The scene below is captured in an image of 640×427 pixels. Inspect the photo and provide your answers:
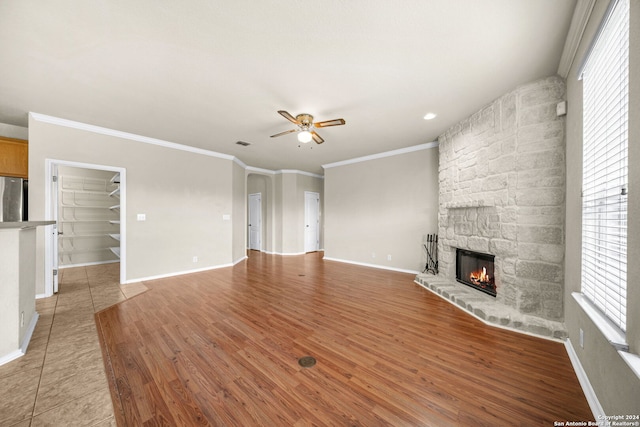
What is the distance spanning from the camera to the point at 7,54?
6.80ft

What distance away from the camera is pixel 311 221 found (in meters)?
7.82

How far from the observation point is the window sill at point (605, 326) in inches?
45.6

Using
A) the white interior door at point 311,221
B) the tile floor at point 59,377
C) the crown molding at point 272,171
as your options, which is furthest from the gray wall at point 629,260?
the white interior door at point 311,221

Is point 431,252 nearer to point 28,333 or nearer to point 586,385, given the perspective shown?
point 586,385

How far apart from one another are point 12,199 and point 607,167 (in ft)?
21.9

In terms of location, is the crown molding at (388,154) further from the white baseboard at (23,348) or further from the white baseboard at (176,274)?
the white baseboard at (23,348)

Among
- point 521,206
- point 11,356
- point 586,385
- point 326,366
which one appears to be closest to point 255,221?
point 11,356

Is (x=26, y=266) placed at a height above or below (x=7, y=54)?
below

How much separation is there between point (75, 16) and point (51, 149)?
2.91 metres

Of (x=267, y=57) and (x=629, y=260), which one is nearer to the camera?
(x=629, y=260)

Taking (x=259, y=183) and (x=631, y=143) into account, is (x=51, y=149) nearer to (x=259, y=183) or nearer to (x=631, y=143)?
(x=259, y=183)

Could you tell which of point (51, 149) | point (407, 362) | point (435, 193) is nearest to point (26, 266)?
point (51, 149)

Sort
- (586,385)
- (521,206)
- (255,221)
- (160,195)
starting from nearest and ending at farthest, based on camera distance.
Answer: (586,385) < (521,206) < (160,195) < (255,221)

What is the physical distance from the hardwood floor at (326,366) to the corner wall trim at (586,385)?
0.15ft
